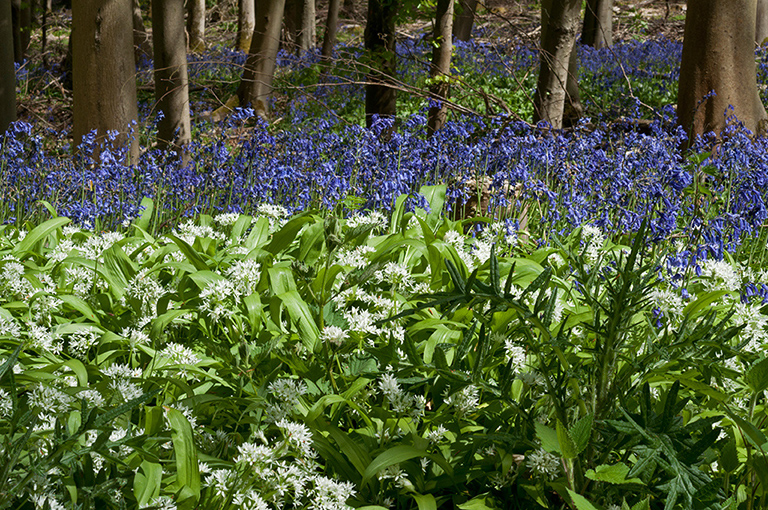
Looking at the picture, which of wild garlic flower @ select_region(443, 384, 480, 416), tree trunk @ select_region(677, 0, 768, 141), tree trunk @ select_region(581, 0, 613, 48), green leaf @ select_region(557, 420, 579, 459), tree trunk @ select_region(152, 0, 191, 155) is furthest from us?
tree trunk @ select_region(581, 0, 613, 48)

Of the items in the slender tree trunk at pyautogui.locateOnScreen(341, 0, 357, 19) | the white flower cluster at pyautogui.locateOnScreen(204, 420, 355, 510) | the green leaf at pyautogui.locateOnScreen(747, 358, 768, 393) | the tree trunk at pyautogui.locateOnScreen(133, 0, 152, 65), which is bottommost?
the white flower cluster at pyautogui.locateOnScreen(204, 420, 355, 510)

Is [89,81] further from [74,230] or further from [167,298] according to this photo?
[167,298]

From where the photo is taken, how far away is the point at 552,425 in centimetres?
188

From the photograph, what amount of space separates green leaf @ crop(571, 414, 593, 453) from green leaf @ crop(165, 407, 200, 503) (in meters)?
0.84

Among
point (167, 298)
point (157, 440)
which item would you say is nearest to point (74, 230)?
point (167, 298)

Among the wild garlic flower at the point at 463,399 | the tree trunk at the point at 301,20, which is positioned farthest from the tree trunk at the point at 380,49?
the wild garlic flower at the point at 463,399

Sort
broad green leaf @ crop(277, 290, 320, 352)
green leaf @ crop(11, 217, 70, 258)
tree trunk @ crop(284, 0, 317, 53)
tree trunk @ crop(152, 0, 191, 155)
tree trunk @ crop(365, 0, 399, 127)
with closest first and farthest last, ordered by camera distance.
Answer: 1. broad green leaf @ crop(277, 290, 320, 352)
2. green leaf @ crop(11, 217, 70, 258)
3. tree trunk @ crop(152, 0, 191, 155)
4. tree trunk @ crop(365, 0, 399, 127)
5. tree trunk @ crop(284, 0, 317, 53)

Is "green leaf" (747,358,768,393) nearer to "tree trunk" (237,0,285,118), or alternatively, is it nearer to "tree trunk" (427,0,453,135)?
"tree trunk" (427,0,453,135)

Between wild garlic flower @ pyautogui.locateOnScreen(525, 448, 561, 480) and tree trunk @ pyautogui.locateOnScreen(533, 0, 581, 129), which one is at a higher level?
tree trunk @ pyautogui.locateOnScreen(533, 0, 581, 129)

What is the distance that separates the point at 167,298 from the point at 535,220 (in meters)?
2.78

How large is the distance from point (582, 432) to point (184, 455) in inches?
35.0

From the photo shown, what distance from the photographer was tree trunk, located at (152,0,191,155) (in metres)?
6.85

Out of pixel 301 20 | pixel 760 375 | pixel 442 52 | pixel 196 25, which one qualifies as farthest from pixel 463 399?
pixel 196 25

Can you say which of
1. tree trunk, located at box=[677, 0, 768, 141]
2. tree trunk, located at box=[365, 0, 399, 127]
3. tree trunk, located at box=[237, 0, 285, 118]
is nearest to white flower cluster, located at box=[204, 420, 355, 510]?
tree trunk, located at box=[677, 0, 768, 141]
